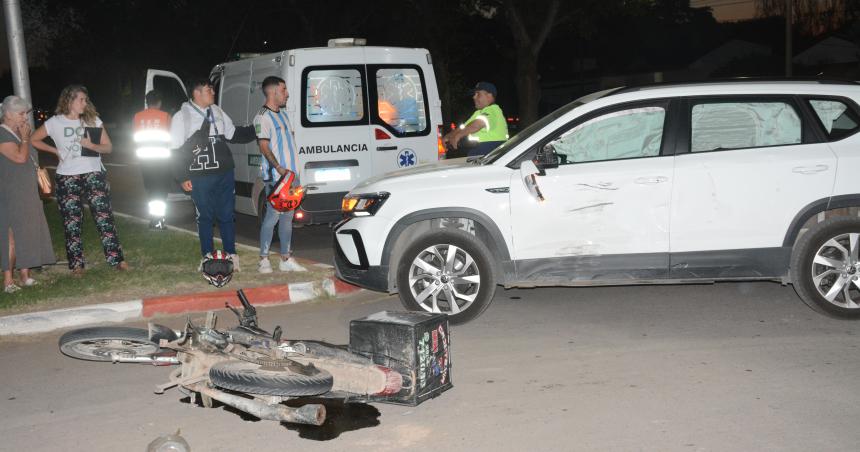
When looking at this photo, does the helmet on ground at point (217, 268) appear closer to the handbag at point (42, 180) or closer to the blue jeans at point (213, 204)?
the blue jeans at point (213, 204)

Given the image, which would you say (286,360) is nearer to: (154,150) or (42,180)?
(42,180)

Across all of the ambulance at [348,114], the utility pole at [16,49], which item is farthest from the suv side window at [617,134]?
the utility pole at [16,49]

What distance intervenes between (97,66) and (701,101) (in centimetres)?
5237

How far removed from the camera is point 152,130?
11992mm

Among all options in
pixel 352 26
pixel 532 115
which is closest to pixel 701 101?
pixel 532 115

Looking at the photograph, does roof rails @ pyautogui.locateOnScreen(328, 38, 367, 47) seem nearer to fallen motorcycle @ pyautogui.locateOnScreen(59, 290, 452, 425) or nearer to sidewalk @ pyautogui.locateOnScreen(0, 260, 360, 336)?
sidewalk @ pyautogui.locateOnScreen(0, 260, 360, 336)

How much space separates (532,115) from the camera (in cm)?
3259

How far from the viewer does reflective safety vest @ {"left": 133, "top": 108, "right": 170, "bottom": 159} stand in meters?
12.0

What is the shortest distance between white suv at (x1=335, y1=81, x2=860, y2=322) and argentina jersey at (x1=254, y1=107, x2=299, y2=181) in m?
1.90

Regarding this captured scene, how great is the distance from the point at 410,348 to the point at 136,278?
441 centimetres

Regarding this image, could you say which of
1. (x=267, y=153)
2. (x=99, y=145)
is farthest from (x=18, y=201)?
(x=267, y=153)

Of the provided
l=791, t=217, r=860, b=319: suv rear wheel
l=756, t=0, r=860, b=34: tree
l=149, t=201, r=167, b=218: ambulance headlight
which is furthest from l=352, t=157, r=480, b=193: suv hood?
l=756, t=0, r=860, b=34: tree

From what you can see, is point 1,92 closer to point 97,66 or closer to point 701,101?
point 97,66

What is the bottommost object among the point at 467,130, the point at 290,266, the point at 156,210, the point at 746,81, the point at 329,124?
the point at 290,266
